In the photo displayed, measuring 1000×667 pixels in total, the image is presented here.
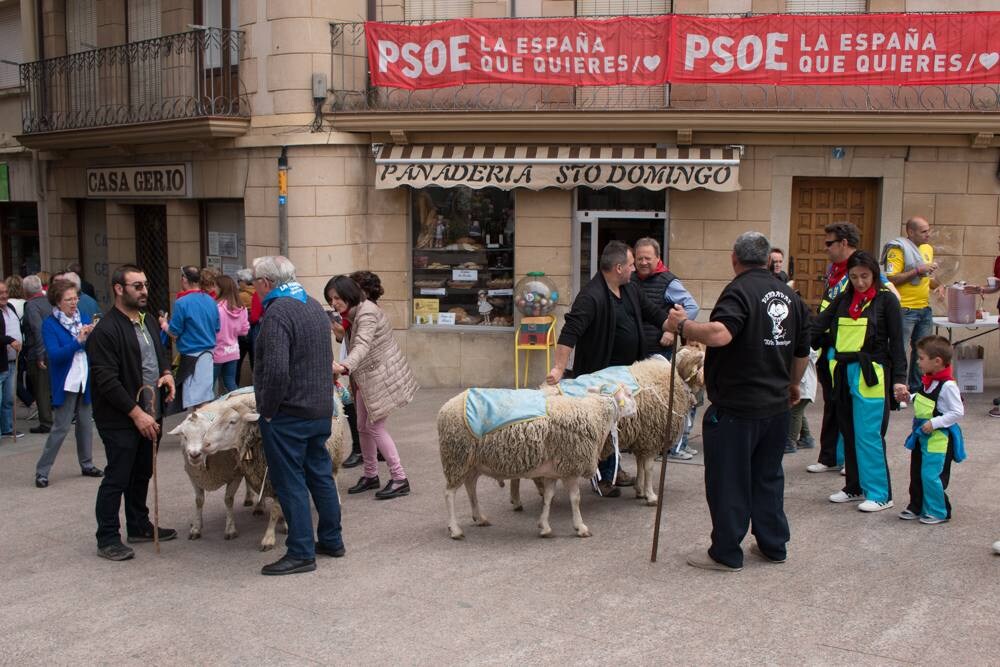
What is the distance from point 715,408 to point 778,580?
103 cm

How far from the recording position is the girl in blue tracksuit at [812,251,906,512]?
6.77 m

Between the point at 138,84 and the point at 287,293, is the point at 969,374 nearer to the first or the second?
the point at 287,293

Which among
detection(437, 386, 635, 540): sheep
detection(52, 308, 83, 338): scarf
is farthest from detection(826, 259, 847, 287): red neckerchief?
detection(52, 308, 83, 338): scarf

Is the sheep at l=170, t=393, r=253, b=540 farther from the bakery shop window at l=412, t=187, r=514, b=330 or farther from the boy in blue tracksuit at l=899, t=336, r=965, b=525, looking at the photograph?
the bakery shop window at l=412, t=187, r=514, b=330

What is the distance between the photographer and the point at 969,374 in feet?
33.8

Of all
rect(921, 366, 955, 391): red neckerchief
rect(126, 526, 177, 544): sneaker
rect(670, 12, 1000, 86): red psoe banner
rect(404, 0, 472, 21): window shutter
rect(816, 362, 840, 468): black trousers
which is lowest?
rect(126, 526, 177, 544): sneaker

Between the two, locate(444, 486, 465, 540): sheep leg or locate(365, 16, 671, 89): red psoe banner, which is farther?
locate(365, 16, 671, 89): red psoe banner

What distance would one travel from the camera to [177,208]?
14.1 metres

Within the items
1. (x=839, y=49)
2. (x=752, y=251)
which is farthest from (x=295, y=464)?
(x=839, y=49)

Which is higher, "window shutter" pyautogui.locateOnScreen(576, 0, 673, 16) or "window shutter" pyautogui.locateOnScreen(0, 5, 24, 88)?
"window shutter" pyautogui.locateOnScreen(0, 5, 24, 88)

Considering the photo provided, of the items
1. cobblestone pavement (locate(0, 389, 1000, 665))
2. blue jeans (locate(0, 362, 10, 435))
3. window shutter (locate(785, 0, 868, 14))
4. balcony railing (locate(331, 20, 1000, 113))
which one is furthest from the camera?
window shutter (locate(785, 0, 868, 14))

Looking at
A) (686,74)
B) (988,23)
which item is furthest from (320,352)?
(988,23)

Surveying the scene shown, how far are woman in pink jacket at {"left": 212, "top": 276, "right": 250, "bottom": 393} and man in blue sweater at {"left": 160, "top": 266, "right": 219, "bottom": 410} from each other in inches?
15.4

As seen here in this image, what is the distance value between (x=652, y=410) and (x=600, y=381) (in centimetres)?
51
